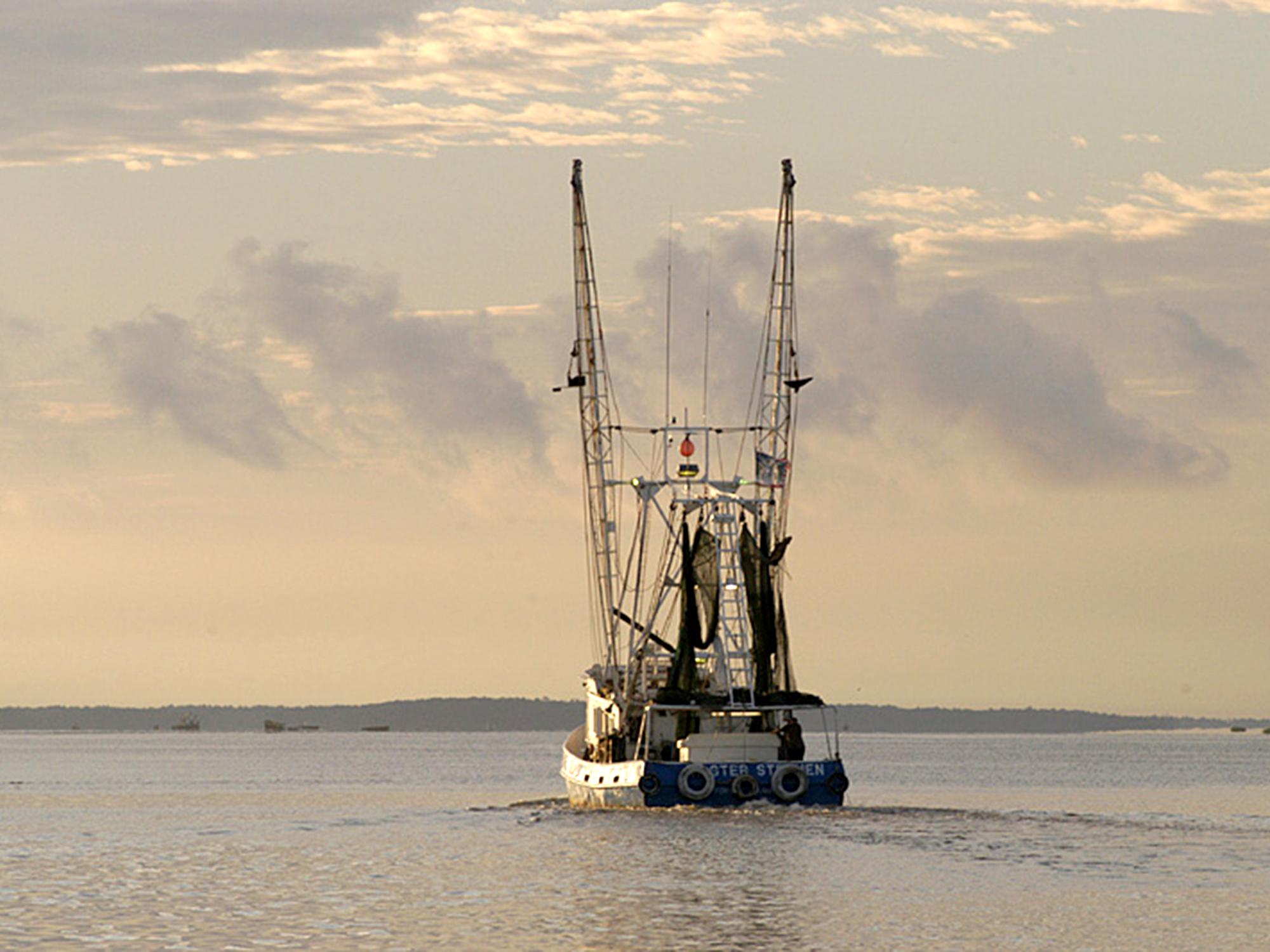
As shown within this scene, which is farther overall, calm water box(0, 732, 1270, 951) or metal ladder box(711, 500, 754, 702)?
metal ladder box(711, 500, 754, 702)

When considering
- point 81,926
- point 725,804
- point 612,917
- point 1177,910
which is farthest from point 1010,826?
point 81,926

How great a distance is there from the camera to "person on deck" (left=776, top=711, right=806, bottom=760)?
11150 cm

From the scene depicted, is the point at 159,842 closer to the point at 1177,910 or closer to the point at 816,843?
the point at 816,843

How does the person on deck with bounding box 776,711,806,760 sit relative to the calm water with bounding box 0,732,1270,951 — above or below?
above

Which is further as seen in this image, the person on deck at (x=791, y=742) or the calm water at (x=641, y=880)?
the person on deck at (x=791, y=742)

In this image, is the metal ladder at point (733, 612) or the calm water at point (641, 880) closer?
the calm water at point (641, 880)

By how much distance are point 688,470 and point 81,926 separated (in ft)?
200

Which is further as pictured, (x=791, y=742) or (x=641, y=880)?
(x=791, y=742)

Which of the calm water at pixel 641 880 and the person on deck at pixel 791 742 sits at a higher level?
the person on deck at pixel 791 742

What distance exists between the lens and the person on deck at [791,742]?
366ft

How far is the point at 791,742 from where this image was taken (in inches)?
4409

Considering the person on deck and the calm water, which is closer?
the calm water

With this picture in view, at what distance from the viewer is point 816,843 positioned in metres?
93.1

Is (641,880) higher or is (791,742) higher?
(791,742)
